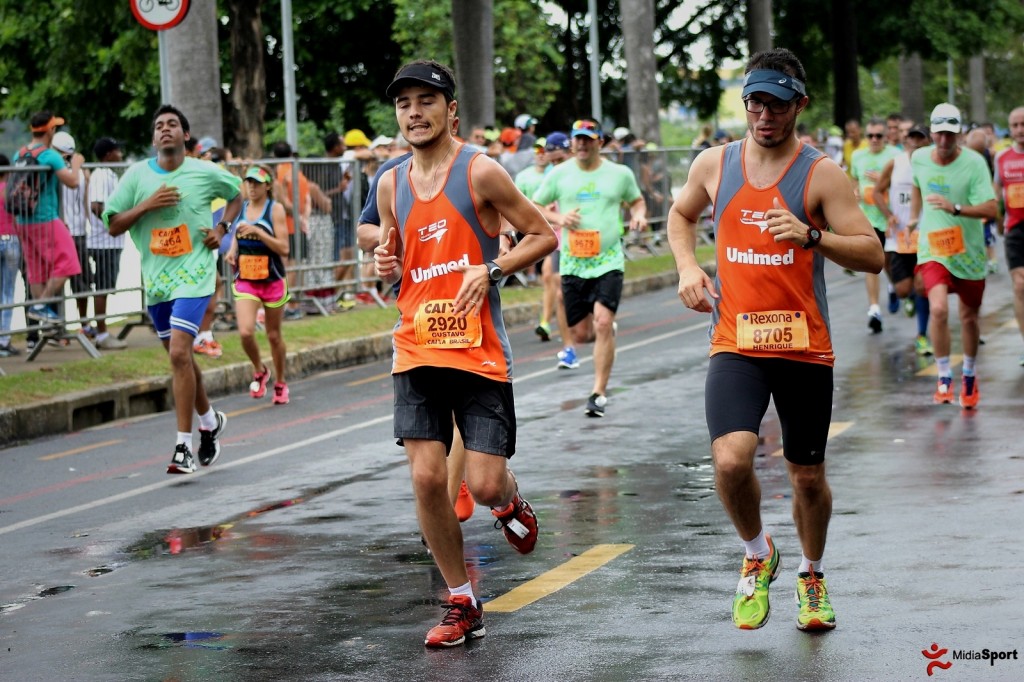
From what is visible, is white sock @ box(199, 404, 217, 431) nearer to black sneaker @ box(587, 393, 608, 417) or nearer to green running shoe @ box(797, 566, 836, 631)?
black sneaker @ box(587, 393, 608, 417)

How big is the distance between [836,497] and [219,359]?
790cm

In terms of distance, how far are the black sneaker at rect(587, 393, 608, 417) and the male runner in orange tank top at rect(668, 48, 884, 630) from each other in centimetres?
631

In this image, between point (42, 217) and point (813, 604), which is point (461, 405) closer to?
point (813, 604)

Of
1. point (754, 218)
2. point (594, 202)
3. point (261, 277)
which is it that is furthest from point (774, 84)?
point (261, 277)

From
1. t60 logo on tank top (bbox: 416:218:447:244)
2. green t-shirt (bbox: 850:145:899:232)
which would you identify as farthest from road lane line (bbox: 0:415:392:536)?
green t-shirt (bbox: 850:145:899:232)

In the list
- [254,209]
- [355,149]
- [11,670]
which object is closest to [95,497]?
[11,670]

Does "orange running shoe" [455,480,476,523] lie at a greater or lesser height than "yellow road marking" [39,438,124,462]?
greater

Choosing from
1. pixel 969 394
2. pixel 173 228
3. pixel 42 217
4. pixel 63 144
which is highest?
pixel 63 144

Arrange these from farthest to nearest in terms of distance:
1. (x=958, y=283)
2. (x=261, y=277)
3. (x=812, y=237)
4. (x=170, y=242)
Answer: (x=261, y=277) < (x=958, y=283) < (x=170, y=242) < (x=812, y=237)

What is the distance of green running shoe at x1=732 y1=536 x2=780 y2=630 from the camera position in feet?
20.6

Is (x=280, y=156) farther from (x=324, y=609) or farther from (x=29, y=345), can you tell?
(x=324, y=609)

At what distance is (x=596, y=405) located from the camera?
12.8 metres

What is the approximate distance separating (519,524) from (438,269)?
123 cm

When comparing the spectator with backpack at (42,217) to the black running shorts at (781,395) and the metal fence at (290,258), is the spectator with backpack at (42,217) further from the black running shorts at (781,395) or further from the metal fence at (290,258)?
the black running shorts at (781,395)
